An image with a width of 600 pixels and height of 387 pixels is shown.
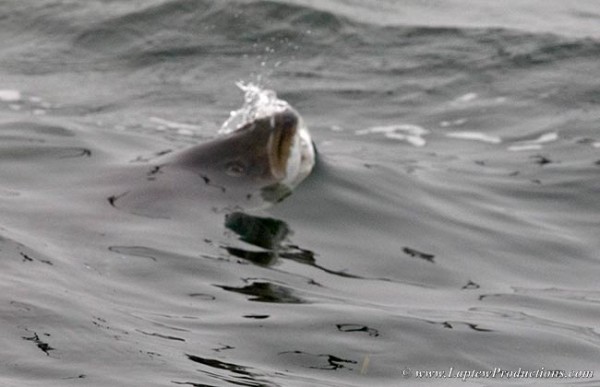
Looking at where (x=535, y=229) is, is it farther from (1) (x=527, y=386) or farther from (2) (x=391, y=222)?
(1) (x=527, y=386)

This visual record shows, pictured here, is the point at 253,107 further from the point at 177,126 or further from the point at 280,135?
the point at 280,135

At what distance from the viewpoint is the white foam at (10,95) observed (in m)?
10.4

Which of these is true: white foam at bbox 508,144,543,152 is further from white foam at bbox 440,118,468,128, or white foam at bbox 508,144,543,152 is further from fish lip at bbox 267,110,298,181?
fish lip at bbox 267,110,298,181

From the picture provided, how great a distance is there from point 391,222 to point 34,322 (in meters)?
2.81

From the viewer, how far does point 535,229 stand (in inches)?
306

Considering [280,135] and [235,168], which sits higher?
[280,135]

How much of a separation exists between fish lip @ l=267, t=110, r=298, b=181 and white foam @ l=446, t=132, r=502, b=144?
287 centimetres

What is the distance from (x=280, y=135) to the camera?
23.8 feet

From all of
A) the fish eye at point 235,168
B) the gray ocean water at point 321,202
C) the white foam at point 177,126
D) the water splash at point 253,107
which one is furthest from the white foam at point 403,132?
the fish eye at point 235,168

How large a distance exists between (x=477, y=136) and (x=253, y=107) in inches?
74.4

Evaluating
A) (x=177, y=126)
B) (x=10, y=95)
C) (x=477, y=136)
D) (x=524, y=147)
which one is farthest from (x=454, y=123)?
(x=10, y=95)

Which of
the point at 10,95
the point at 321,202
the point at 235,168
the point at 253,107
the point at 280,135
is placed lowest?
the point at 10,95

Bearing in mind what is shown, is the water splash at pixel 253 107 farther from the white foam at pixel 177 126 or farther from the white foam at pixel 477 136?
the white foam at pixel 477 136

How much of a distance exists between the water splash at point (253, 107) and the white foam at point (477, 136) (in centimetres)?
135
